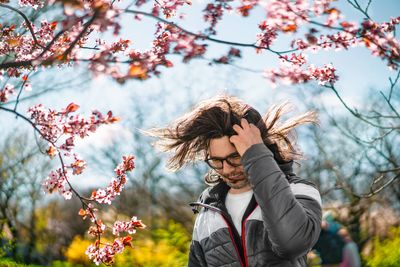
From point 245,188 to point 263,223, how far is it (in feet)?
1.14

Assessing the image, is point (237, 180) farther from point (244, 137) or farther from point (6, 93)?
point (6, 93)

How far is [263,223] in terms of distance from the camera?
6.79 feet

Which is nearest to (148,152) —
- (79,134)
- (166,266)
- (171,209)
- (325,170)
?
(171,209)

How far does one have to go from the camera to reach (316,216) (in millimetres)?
1997

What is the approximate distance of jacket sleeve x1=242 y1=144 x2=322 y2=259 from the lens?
6.19ft

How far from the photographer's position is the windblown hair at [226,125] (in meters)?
2.41

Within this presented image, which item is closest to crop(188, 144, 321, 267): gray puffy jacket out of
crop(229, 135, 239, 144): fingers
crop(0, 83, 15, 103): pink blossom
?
crop(229, 135, 239, 144): fingers

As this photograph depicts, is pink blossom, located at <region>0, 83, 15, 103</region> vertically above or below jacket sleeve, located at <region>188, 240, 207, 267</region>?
above

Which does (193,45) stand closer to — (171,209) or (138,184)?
(171,209)

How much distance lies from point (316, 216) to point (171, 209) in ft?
42.7

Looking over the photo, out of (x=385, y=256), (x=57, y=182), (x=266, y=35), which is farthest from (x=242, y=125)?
(x=385, y=256)

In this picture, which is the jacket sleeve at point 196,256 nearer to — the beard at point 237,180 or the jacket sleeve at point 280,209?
the beard at point 237,180

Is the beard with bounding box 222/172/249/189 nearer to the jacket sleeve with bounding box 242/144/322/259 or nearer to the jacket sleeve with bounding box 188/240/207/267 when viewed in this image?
the jacket sleeve with bounding box 242/144/322/259

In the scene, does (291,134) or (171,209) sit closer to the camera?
(291,134)
